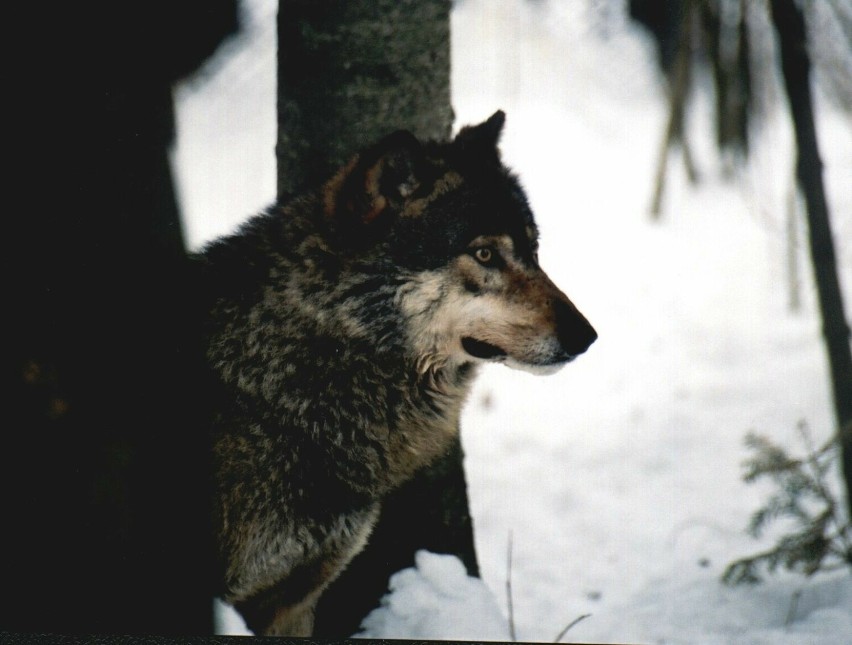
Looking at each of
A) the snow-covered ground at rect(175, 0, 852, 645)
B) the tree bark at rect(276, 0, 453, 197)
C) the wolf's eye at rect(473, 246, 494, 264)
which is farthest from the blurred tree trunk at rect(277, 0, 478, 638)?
the wolf's eye at rect(473, 246, 494, 264)

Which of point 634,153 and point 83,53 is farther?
point 634,153

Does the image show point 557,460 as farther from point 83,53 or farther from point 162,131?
point 83,53

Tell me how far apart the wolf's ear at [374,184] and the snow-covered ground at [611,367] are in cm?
72

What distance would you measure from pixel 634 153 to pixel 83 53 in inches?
384

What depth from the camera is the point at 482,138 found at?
295cm

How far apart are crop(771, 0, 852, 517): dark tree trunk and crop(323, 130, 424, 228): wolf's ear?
7.41 ft

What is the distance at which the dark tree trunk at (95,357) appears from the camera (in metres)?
2.31

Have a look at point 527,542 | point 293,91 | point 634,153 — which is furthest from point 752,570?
point 634,153

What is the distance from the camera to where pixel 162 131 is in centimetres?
287

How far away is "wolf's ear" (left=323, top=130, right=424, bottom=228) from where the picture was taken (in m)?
2.56

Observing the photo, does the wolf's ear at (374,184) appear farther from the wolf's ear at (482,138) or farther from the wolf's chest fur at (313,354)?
the wolf's ear at (482,138)

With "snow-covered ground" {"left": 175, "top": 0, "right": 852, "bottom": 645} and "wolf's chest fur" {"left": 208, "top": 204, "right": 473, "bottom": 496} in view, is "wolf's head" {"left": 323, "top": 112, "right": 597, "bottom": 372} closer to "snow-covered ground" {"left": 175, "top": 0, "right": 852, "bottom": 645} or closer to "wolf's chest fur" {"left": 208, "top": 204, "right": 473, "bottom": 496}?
"wolf's chest fur" {"left": 208, "top": 204, "right": 473, "bottom": 496}

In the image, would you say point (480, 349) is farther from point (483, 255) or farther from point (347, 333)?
point (347, 333)

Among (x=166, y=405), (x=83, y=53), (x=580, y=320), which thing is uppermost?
(x=83, y=53)
